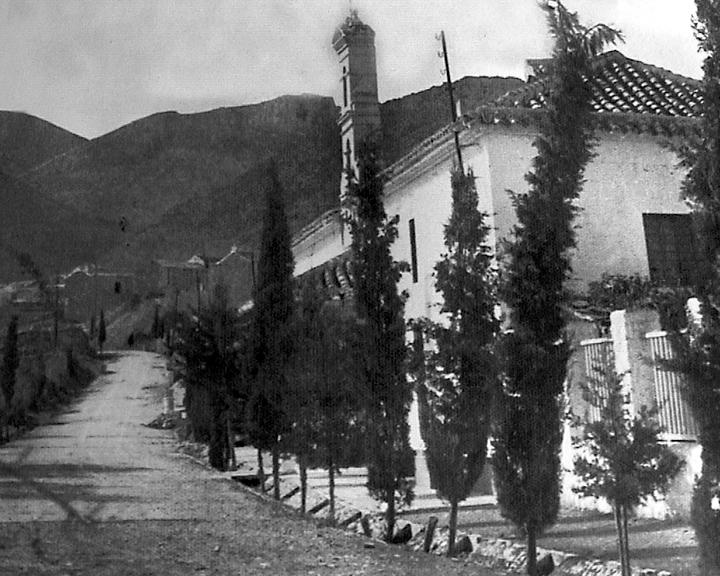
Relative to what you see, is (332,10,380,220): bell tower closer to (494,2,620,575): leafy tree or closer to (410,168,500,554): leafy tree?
(410,168,500,554): leafy tree

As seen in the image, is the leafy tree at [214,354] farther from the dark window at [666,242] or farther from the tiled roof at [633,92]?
the dark window at [666,242]

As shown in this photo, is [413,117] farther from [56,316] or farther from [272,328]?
[56,316]

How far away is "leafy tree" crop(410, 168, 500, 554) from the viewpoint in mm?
8617

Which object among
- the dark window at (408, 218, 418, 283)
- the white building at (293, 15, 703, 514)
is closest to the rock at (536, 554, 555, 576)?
the white building at (293, 15, 703, 514)

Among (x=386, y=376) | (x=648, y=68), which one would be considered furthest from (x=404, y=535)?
(x=648, y=68)

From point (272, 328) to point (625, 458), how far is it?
29.8 feet

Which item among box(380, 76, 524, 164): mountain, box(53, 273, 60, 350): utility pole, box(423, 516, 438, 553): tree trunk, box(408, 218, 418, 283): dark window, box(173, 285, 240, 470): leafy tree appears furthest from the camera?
box(53, 273, 60, 350): utility pole

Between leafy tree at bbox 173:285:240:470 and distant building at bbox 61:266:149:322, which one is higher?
distant building at bbox 61:266:149:322

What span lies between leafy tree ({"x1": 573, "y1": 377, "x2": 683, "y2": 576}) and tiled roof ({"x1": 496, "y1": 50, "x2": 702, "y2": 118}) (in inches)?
301

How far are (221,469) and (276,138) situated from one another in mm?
21024

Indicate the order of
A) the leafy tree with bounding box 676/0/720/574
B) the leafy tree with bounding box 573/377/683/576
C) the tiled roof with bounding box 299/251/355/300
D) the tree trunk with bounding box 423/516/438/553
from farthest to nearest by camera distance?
the tiled roof with bounding box 299/251/355/300, the tree trunk with bounding box 423/516/438/553, the leafy tree with bounding box 573/377/683/576, the leafy tree with bounding box 676/0/720/574

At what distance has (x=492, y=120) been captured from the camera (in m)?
12.7

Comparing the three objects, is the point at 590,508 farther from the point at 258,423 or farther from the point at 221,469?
the point at 221,469

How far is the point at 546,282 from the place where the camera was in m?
7.27
